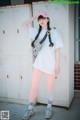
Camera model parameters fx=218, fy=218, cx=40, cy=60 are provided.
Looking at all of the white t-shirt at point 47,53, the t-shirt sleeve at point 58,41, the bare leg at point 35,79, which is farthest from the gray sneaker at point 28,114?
the t-shirt sleeve at point 58,41

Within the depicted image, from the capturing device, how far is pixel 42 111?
14.2ft

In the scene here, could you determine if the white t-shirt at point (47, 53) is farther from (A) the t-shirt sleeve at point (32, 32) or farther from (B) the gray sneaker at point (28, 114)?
(B) the gray sneaker at point (28, 114)

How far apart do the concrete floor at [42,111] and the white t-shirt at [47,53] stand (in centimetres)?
90

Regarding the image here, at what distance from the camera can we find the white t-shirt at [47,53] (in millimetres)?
3814

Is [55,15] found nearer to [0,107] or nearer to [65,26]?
[65,26]

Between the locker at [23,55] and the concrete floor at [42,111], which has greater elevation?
the locker at [23,55]

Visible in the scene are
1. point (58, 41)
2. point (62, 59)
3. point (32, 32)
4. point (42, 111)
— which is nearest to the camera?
point (58, 41)

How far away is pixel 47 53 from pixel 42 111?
1.24 metres

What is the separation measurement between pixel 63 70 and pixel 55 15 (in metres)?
1.06

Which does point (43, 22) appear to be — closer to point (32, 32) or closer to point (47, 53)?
point (32, 32)

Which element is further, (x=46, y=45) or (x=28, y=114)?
(x=28, y=114)

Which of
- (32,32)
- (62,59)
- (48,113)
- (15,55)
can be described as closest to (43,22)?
(32,32)

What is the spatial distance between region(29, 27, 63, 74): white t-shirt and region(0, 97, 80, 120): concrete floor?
0.90 m

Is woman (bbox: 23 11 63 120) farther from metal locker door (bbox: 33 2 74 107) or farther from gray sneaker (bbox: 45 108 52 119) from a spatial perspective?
gray sneaker (bbox: 45 108 52 119)
